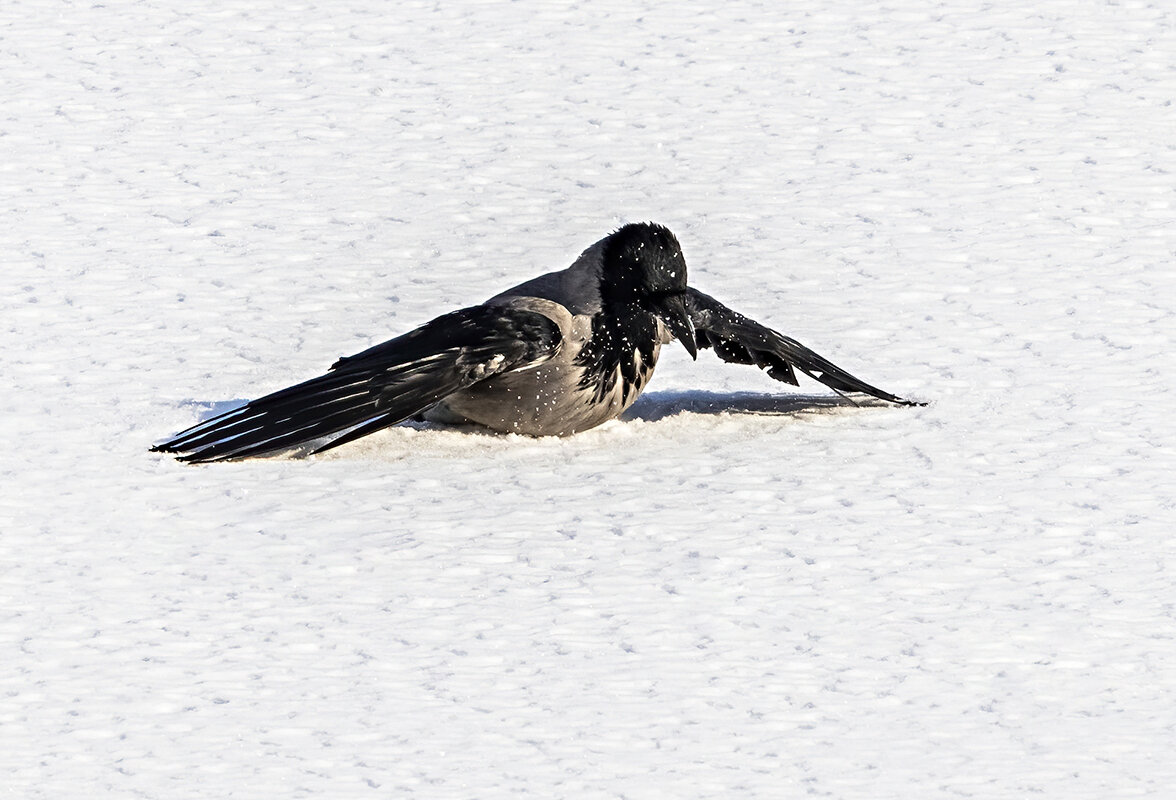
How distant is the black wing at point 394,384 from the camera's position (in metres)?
5.61

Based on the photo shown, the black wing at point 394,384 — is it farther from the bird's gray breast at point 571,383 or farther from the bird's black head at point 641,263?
the bird's black head at point 641,263

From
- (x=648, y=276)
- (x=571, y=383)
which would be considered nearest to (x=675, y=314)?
(x=648, y=276)

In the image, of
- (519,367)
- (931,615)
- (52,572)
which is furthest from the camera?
(519,367)

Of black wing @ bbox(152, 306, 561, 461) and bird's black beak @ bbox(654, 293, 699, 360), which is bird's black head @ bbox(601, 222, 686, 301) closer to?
bird's black beak @ bbox(654, 293, 699, 360)

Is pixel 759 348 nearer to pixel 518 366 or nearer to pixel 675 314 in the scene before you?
pixel 675 314

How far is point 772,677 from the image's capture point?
13.7 feet

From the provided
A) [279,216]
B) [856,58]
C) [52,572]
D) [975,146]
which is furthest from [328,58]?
[52,572]

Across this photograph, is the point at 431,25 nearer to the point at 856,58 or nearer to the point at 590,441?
the point at 856,58

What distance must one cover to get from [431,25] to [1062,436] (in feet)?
21.7

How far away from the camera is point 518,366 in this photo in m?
5.71

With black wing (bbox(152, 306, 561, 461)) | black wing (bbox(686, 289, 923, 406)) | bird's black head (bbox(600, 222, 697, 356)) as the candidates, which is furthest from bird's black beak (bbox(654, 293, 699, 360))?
black wing (bbox(152, 306, 561, 461))

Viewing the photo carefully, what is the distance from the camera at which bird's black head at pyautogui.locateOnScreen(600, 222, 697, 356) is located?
5887mm

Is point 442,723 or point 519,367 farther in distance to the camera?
point 519,367

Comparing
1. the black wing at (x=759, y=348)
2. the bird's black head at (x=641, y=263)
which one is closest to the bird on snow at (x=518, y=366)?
the bird's black head at (x=641, y=263)
